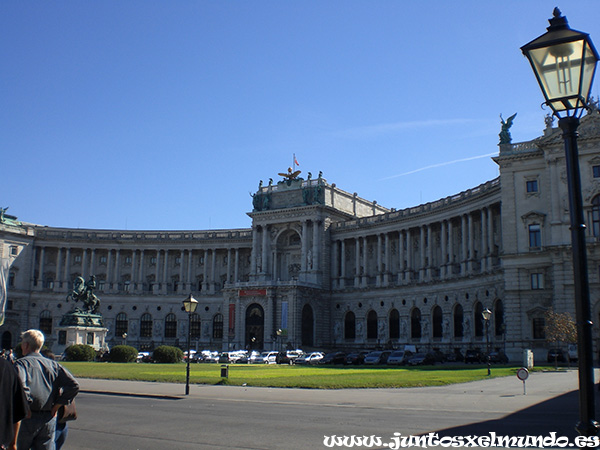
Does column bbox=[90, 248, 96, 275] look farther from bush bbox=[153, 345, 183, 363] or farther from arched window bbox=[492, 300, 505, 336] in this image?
arched window bbox=[492, 300, 505, 336]

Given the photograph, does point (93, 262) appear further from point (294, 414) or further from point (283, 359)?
point (294, 414)

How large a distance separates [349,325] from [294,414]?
83.0 meters

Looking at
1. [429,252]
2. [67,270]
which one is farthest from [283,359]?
[67,270]

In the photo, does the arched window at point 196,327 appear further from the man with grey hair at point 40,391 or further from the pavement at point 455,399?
the man with grey hair at point 40,391

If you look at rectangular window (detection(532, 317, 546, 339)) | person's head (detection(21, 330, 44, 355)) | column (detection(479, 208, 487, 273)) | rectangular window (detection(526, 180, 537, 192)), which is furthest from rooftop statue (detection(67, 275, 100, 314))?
person's head (detection(21, 330, 44, 355))

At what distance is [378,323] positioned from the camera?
326 ft

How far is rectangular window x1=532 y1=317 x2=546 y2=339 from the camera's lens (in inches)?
2539

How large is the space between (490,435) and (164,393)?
18896 millimetres

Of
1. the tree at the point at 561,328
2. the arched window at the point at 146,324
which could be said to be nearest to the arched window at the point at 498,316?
the tree at the point at 561,328

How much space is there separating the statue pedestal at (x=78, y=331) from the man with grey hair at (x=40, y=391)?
62.3 meters

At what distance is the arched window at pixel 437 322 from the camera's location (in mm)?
89750

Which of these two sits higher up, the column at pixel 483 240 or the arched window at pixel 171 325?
the column at pixel 483 240

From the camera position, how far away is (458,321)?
86188 millimetres

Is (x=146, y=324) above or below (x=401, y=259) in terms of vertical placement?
below
